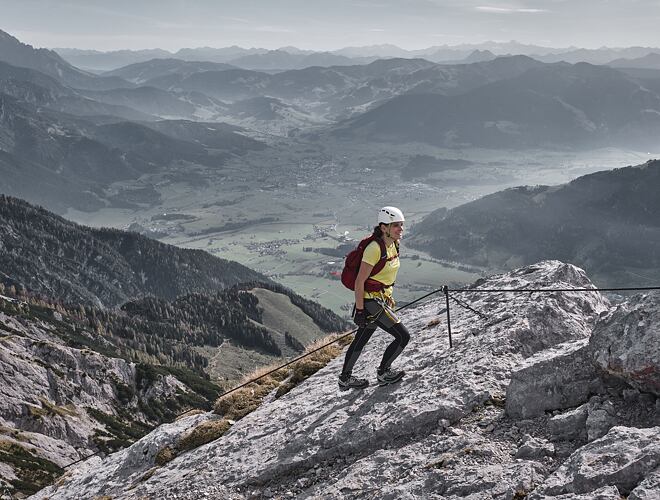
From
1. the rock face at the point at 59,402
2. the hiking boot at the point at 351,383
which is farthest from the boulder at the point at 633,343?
the rock face at the point at 59,402

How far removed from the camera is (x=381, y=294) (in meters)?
18.2

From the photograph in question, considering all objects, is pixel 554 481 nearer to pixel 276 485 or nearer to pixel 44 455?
pixel 276 485

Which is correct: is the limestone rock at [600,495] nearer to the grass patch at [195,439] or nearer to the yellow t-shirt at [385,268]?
the yellow t-shirt at [385,268]

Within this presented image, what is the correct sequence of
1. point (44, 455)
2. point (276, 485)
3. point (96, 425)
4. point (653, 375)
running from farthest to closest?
point (96, 425) → point (44, 455) → point (276, 485) → point (653, 375)

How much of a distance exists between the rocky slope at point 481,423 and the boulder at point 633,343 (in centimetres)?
3

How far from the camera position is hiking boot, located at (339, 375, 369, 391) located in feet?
61.8

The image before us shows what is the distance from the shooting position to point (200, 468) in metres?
18.4

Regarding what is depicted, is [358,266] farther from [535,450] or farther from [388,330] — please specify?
[535,450]

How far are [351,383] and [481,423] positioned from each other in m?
5.47

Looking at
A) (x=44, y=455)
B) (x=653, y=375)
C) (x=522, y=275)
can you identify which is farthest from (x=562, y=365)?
(x=44, y=455)

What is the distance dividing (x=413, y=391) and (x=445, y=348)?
2.93 metres

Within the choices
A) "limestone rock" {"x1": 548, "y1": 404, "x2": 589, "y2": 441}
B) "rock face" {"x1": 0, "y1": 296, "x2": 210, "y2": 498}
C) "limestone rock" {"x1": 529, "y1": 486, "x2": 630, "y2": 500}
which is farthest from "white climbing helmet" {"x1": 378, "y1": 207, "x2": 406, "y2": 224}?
"rock face" {"x1": 0, "y1": 296, "x2": 210, "y2": 498}

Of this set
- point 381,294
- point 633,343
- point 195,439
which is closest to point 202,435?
point 195,439

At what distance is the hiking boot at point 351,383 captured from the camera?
18.8 m
